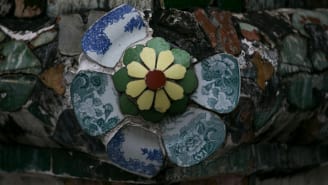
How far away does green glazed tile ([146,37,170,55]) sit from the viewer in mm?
1685

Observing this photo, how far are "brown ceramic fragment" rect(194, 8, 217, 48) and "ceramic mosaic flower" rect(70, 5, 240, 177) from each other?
0.17ft

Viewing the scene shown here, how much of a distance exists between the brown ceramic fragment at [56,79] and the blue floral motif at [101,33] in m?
0.07

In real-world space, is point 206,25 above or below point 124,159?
above

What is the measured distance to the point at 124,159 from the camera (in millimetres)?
1695

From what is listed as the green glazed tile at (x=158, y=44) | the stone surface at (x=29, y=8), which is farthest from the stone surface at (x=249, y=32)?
the stone surface at (x=29, y=8)

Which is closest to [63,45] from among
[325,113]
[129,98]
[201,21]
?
[129,98]

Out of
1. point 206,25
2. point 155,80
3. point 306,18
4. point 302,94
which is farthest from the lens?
point 306,18

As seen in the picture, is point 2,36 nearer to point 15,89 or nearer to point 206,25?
point 15,89

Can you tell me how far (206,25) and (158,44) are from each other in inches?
5.3

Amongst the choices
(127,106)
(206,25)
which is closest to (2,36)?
(127,106)

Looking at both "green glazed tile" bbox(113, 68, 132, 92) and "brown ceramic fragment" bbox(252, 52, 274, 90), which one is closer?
→ "green glazed tile" bbox(113, 68, 132, 92)

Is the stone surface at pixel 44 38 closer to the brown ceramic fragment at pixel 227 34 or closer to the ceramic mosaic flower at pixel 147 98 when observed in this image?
the ceramic mosaic flower at pixel 147 98

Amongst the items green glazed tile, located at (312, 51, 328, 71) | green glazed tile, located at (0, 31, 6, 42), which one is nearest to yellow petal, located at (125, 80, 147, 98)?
green glazed tile, located at (0, 31, 6, 42)

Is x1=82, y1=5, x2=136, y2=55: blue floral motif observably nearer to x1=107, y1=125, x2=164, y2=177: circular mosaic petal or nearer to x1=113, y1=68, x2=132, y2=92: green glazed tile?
x1=113, y1=68, x2=132, y2=92: green glazed tile
